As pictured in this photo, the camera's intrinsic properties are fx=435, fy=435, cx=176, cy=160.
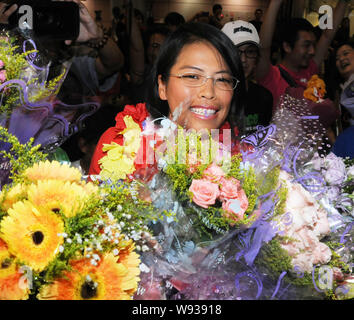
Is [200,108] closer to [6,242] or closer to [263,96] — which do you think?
[263,96]

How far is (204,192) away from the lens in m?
1.14

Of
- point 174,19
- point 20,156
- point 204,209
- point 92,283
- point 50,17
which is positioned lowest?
point 92,283

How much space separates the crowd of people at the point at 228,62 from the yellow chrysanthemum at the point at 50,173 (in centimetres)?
53

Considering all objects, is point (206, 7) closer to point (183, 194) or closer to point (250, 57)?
point (250, 57)

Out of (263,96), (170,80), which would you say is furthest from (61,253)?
(263,96)

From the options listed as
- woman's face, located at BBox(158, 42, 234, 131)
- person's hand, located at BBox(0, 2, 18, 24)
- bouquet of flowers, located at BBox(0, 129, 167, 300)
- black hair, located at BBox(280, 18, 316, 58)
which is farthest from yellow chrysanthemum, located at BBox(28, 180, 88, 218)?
black hair, located at BBox(280, 18, 316, 58)

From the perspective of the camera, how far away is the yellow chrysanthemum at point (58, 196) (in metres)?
1.04

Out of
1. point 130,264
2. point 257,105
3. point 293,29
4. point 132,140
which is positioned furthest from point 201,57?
point 293,29

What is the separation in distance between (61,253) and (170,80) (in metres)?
0.93

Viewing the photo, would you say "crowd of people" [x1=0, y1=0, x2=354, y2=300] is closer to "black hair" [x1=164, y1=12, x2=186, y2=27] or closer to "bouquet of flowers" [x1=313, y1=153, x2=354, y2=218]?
"bouquet of flowers" [x1=313, y1=153, x2=354, y2=218]

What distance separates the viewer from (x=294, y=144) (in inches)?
52.7

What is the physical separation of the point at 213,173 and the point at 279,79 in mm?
1448

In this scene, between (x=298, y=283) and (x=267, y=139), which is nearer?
(x=298, y=283)
